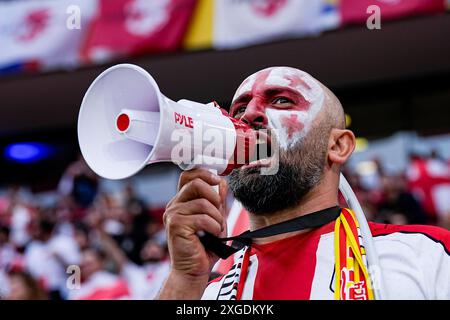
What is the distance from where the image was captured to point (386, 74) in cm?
782

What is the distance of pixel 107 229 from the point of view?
6.52 m

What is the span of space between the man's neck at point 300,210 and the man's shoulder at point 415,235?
0.17 metres

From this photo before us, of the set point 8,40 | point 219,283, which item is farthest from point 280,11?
point 219,283

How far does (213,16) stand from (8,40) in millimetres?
2425

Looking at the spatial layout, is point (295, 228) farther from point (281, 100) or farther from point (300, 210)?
point (281, 100)

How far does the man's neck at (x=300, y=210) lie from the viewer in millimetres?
2125

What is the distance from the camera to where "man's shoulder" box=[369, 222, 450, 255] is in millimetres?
1984

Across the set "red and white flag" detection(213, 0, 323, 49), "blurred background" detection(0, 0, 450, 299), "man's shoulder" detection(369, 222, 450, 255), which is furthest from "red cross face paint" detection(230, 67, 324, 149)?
"red and white flag" detection(213, 0, 323, 49)

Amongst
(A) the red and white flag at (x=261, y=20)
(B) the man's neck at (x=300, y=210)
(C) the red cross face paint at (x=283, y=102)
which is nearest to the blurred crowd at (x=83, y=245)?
(A) the red and white flag at (x=261, y=20)

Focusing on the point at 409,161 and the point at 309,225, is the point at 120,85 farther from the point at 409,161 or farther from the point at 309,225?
the point at 409,161

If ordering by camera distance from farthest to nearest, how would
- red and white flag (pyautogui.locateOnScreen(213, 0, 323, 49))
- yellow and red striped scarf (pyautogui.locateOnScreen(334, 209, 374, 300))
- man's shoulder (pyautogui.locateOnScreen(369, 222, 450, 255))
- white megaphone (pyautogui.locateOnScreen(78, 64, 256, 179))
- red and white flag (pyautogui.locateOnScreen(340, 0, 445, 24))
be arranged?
red and white flag (pyautogui.locateOnScreen(213, 0, 323, 49)) → red and white flag (pyautogui.locateOnScreen(340, 0, 445, 24)) → man's shoulder (pyautogui.locateOnScreen(369, 222, 450, 255)) → yellow and red striped scarf (pyautogui.locateOnScreen(334, 209, 374, 300)) → white megaphone (pyautogui.locateOnScreen(78, 64, 256, 179))

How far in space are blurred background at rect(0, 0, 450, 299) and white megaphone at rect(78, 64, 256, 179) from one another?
329 cm

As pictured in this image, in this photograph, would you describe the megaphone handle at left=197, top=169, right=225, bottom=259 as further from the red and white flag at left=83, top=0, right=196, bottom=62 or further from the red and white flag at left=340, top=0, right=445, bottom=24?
the red and white flag at left=83, top=0, right=196, bottom=62

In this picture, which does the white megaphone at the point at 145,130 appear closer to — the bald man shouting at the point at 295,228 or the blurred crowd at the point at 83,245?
the bald man shouting at the point at 295,228
